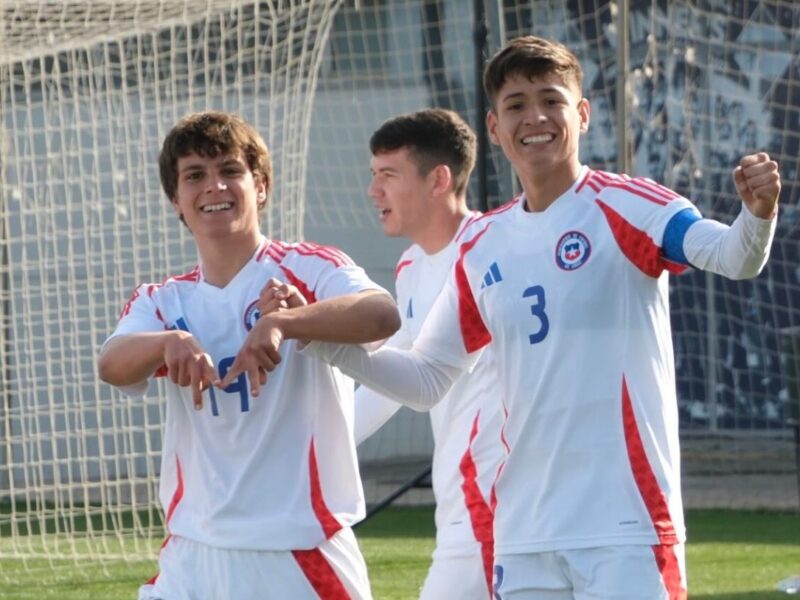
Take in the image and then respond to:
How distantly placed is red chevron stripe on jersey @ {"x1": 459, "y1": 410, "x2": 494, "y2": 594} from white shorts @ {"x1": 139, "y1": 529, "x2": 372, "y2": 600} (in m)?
1.09

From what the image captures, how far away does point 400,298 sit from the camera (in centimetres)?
568

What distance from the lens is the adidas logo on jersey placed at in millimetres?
4098

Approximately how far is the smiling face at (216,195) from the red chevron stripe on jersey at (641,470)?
3.20 ft

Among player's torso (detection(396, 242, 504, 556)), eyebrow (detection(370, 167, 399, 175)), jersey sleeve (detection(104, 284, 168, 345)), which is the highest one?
eyebrow (detection(370, 167, 399, 175))

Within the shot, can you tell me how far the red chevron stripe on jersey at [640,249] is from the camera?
12.8ft

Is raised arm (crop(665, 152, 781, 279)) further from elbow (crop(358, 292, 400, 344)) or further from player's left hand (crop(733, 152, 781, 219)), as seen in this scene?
elbow (crop(358, 292, 400, 344))

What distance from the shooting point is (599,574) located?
12.6ft

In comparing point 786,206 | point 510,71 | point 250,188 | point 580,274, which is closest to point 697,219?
point 580,274

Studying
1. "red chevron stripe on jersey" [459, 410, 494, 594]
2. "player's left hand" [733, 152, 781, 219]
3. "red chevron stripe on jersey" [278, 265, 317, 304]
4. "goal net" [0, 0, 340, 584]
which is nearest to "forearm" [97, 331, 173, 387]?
"red chevron stripe on jersey" [278, 265, 317, 304]

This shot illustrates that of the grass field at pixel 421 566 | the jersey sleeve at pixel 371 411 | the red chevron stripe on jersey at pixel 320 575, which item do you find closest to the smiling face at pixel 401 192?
the jersey sleeve at pixel 371 411

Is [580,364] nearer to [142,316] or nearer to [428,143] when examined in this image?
[142,316]

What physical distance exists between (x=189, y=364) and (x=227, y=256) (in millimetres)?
525

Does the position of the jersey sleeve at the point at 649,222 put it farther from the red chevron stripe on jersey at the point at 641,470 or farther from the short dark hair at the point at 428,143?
the short dark hair at the point at 428,143

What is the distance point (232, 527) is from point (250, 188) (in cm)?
79
